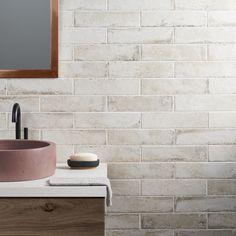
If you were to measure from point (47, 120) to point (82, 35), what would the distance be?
480 millimetres

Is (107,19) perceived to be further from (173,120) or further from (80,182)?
(80,182)

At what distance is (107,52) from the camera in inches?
84.4

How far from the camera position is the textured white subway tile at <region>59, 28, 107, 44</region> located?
2135mm

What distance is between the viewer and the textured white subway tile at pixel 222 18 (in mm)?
2146

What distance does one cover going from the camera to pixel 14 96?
7.02ft

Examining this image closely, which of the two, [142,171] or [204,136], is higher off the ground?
[204,136]

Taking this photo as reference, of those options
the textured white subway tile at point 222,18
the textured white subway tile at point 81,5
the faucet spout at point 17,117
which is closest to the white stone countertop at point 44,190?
the faucet spout at point 17,117

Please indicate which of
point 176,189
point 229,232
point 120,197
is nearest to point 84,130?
point 120,197

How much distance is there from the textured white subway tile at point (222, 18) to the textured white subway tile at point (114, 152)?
77 cm

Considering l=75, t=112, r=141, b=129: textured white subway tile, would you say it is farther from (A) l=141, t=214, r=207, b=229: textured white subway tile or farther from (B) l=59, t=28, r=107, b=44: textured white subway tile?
(A) l=141, t=214, r=207, b=229: textured white subway tile

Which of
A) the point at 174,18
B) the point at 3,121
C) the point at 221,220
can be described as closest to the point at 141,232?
the point at 221,220

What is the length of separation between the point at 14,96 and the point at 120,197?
30.3 inches

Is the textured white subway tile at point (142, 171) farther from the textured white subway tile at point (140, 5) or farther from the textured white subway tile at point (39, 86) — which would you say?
the textured white subway tile at point (140, 5)

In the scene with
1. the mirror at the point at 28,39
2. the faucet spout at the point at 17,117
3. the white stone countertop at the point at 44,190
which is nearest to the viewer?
the white stone countertop at the point at 44,190
